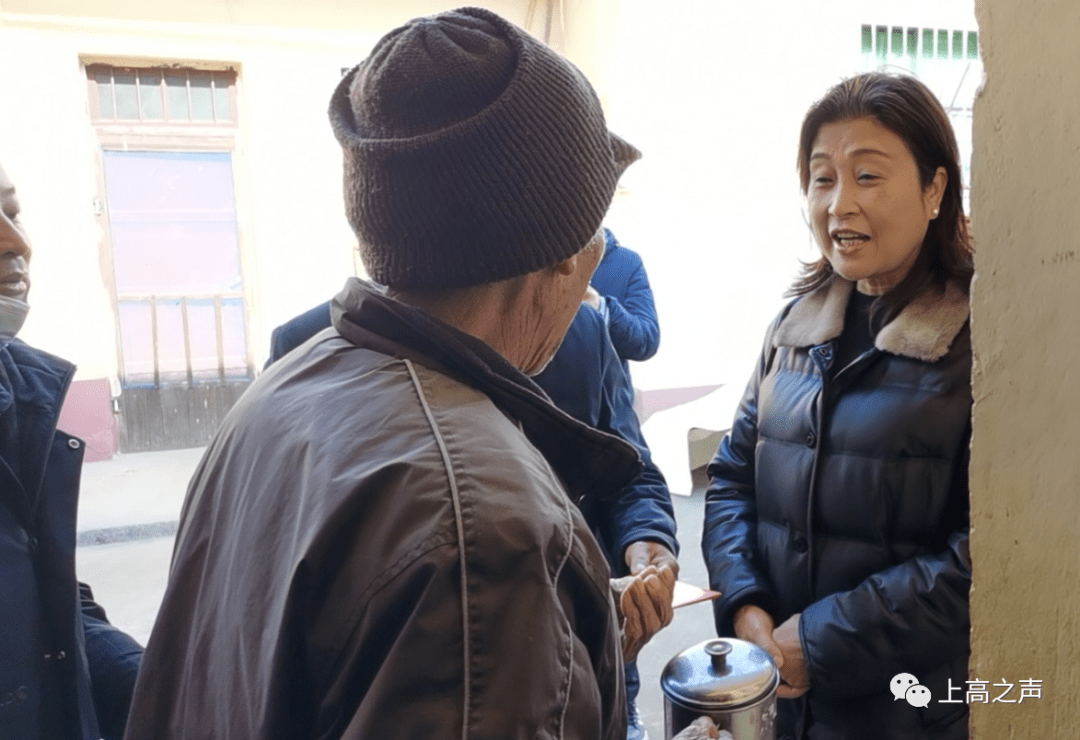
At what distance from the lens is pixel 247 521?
0.82 metres

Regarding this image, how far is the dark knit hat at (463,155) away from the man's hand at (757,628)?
1052 mm

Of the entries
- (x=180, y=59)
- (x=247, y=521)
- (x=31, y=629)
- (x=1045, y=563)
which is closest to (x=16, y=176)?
(x=180, y=59)

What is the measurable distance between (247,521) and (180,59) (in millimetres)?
7152

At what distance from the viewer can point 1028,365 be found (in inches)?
41.0

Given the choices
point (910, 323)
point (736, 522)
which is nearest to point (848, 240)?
point (910, 323)

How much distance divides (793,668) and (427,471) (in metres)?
1.16

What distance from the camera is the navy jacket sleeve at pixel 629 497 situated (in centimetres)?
192

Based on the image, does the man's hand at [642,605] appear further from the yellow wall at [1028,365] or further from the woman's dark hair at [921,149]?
the woman's dark hair at [921,149]

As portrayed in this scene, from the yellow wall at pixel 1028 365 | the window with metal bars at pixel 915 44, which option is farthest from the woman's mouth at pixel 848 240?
the window with metal bars at pixel 915 44

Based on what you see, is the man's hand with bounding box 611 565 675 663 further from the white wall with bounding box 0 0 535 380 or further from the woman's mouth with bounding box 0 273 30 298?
the white wall with bounding box 0 0 535 380

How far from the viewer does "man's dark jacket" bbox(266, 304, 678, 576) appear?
6.34ft

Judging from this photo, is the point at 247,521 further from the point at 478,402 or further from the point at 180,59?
the point at 180,59

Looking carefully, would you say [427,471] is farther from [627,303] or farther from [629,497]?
[627,303]

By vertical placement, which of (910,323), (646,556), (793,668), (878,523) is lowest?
(793,668)
